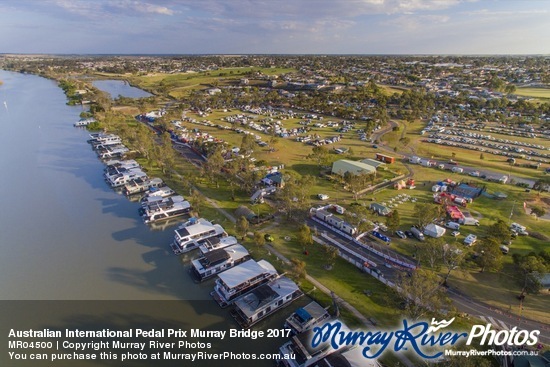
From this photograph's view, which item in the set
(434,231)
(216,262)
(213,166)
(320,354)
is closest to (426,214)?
(434,231)

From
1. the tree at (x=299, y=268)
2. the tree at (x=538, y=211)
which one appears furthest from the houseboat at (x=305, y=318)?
the tree at (x=538, y=211)

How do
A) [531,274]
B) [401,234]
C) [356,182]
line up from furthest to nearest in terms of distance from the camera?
[356,182] → [401,234] → [531,274]

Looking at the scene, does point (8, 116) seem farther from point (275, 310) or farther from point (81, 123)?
point (275, 310)

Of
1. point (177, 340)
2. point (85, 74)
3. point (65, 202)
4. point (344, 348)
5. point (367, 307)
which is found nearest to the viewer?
point (344, 348)

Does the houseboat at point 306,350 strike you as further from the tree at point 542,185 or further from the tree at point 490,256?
the tree at point 542,185

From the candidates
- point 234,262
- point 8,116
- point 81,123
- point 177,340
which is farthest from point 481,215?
point 8,116

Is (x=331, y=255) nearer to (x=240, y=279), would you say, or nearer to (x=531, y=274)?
(x=240, y=279)

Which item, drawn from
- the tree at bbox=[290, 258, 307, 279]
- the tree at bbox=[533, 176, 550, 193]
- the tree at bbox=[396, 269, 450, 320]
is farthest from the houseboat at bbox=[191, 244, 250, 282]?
the tree at bbox=[533, 176, 550, 193]
